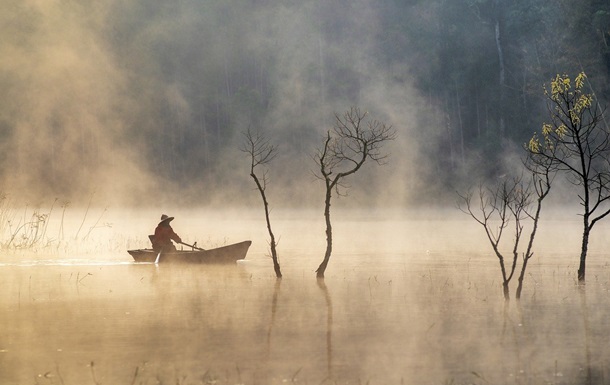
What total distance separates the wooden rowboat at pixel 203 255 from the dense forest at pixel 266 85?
36.9 m

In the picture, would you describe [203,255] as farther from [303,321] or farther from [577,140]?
[577,140]

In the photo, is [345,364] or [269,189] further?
[269,189]

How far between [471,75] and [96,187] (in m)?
28.1

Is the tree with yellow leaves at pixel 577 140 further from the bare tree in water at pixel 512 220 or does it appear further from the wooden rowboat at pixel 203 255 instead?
the wooden rowboat at pixel 203 255

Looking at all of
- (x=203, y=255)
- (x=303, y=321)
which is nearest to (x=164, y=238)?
(x=203, y=255)

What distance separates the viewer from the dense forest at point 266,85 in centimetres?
6234

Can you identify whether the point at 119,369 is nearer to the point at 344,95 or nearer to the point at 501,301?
the point at 501,301

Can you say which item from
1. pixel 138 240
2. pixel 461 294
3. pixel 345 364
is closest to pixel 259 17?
pixel 138 240

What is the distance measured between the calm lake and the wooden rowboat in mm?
365

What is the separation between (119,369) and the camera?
11.7m

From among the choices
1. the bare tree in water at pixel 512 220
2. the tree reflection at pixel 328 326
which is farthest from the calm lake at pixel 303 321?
the bare tree in water at pixel 512 220

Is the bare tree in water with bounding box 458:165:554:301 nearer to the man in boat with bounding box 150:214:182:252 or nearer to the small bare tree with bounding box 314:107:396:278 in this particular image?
the small bare tree with bounding box 314:107:396:278

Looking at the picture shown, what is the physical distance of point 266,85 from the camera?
73375mm

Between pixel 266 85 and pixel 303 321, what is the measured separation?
5841cm
